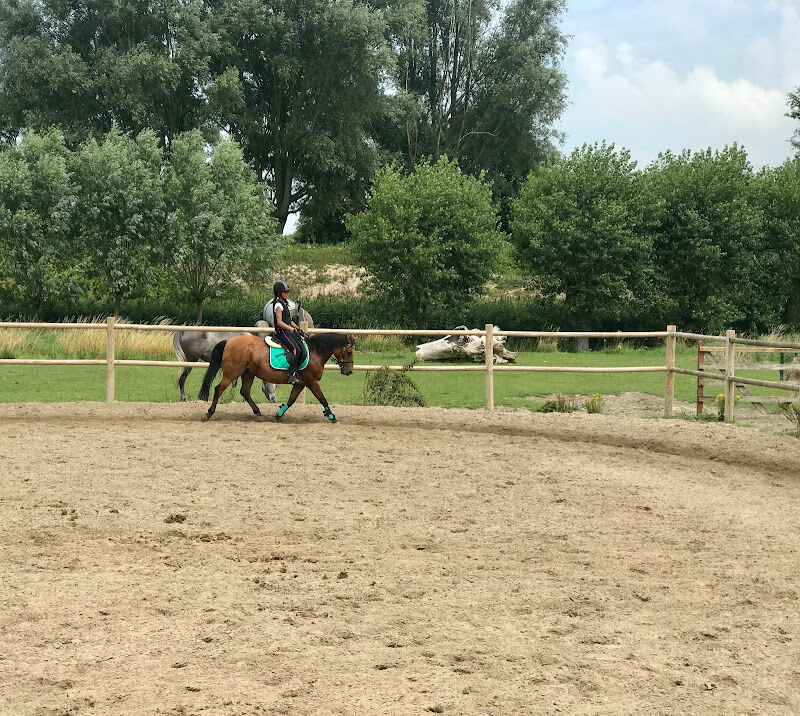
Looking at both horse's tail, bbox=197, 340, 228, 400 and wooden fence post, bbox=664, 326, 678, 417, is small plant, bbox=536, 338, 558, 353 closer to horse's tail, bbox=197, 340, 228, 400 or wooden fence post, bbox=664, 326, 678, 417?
wooden fence post, bbox=664, 326, 678, 417

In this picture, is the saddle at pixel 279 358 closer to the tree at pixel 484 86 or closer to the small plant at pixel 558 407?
the small plant at pixel 558 407

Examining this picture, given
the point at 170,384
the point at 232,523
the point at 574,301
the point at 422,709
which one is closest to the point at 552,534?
the point at 232,523

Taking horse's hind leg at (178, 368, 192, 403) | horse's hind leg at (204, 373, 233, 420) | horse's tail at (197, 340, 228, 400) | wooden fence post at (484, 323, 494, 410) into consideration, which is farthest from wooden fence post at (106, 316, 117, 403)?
wooden fence post at (484, 323, 494, 410)

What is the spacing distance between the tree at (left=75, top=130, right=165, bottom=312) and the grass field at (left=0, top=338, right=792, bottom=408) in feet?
20.3

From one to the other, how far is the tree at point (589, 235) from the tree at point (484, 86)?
14.9 metres

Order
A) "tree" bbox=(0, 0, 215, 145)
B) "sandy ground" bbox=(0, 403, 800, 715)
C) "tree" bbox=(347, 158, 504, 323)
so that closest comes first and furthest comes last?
"sandy ground" bbox=(0, 403, 800, 715) → "tree" bbox=(347, 158, 504, 323) → "tree" bbox=(0, 0, 215, 145)

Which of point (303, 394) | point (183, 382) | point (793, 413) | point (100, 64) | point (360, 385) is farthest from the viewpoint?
point (100, 64)

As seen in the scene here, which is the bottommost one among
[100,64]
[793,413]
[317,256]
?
[793,413]

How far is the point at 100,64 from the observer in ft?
115

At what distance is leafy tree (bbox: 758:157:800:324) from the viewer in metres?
32.9

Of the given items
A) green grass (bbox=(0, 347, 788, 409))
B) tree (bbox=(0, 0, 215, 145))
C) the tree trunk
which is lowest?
green grass (bbox=(0, 347, 788, 409))

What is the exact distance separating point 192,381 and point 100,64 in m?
22.6

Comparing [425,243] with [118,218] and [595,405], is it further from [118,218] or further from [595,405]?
[595,405]

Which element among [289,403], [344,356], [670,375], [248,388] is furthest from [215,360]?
[670,375]
